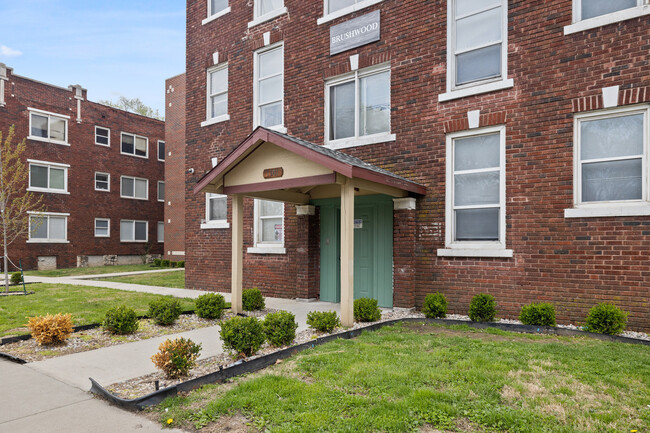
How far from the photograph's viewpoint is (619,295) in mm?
7355

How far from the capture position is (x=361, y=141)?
1054 cm

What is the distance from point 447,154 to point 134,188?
26.1 m

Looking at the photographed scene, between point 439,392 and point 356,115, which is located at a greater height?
point 356,115

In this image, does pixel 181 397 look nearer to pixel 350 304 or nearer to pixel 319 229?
pixel 350 304

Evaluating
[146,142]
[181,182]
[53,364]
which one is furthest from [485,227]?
[146,142]

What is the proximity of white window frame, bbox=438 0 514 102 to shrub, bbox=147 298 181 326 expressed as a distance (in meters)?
6.91

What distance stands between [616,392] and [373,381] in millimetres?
2424

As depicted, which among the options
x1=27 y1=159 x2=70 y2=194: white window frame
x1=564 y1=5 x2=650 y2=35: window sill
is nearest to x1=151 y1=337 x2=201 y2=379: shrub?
x1=564 y1=5 x2=650 y2=35: window sill

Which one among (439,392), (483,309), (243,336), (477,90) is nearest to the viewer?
(439,392)

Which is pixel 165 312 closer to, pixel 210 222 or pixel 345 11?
pixel 210 222

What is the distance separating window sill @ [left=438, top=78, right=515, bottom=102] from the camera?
8.53 meters

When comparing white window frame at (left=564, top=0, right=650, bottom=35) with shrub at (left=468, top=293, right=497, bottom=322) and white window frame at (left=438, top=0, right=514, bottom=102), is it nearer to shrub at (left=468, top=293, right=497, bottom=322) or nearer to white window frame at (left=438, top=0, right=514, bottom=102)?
white window frame at (left=438, top=0, right=514, bottom=102)

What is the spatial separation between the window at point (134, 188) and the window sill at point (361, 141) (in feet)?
74.5

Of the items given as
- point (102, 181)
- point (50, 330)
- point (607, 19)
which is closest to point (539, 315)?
point (607, 19)
